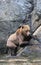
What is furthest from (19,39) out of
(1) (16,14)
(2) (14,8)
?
(2) (14,8)

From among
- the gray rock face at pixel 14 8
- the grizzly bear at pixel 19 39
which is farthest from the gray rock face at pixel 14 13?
the grizzly bear at pixel 19 39

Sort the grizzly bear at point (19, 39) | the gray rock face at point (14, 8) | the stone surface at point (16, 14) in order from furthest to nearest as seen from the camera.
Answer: the gray rock face at point (14, 8) → the stone surface at point (16, 14) → the grizzly bear at point (19, 39)

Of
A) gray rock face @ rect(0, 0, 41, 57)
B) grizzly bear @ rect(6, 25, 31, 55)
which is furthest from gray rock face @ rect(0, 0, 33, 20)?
grizzly bear @ rect(6, 25, 31, 55)

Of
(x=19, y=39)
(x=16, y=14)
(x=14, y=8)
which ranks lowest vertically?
(x=16, y=14)

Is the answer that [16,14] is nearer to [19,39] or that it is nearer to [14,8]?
[14,8]

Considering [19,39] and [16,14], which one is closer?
[19,39]

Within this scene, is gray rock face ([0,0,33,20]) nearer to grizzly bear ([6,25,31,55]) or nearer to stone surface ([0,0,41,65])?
stone surface ([0,0,41,65])

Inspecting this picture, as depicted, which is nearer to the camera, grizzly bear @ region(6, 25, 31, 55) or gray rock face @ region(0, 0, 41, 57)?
grizzly bear @ region(6, 25, 31, 55)

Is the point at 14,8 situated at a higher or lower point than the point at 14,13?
higher

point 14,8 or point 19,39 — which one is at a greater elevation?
point 19,39

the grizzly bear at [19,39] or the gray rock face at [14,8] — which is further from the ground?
the grizzly bear at [19,39]

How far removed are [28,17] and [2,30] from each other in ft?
3.30

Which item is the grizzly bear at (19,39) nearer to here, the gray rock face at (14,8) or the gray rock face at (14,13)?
the gray rock face at (14,13)

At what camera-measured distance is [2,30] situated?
10.3 meters
